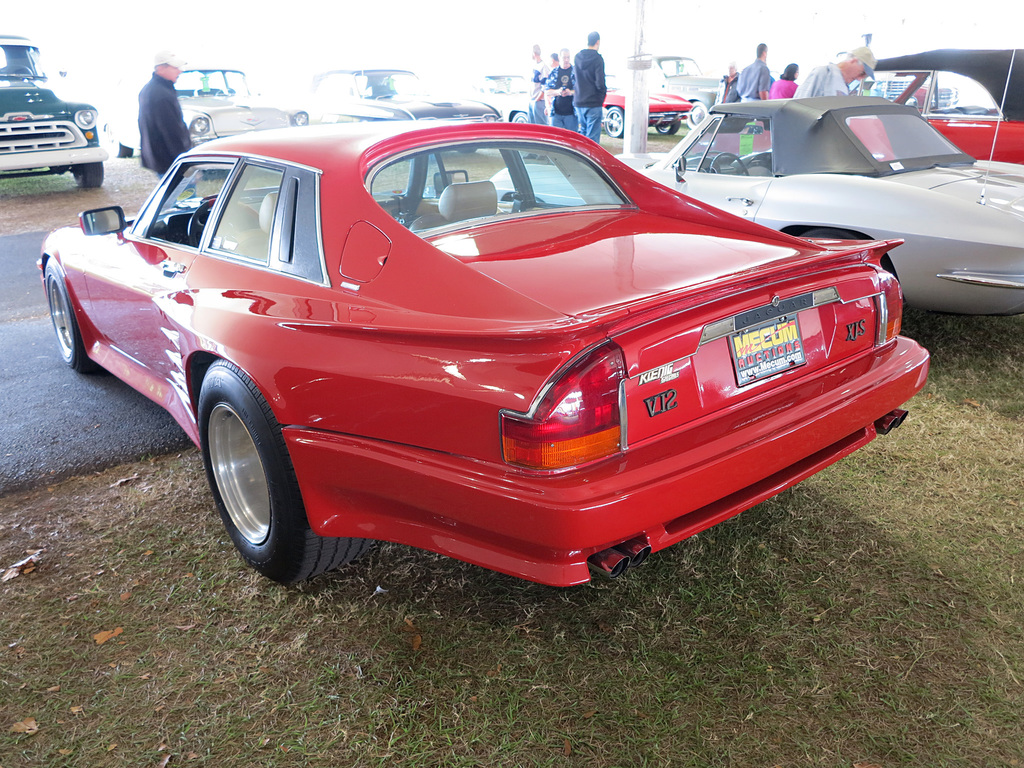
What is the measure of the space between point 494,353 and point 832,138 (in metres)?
3.91

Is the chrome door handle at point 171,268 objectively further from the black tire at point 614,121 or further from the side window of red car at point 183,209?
the black tire at point 614,121

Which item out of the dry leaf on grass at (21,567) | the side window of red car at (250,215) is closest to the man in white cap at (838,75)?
the side window of red car at (250,215)

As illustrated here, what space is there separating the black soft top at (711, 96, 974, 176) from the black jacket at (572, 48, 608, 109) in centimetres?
649

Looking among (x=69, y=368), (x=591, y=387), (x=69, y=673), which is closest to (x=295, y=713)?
(x=69, y=673)

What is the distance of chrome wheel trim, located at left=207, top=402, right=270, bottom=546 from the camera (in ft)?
8.77

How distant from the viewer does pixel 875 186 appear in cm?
437

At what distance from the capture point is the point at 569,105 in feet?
40.6

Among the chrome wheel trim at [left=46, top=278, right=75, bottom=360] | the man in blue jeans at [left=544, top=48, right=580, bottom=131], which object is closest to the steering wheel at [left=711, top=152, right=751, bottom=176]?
the chrome wheel trim at [left=46, top=278, right=75, bottom=360]

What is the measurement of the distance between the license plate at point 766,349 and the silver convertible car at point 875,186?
7.43 ft

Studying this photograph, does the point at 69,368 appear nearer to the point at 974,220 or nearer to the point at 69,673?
the point at 69,673

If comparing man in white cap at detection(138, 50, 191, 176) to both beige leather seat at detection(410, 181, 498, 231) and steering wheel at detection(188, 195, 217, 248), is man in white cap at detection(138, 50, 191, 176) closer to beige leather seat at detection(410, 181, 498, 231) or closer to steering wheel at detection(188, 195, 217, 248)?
steering wheel at detection(188, 195, 217, 248)

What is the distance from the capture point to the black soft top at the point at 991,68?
23.5ft

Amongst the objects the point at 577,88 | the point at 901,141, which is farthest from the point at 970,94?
the point at 577,88

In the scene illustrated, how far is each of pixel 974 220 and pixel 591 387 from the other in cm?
314
